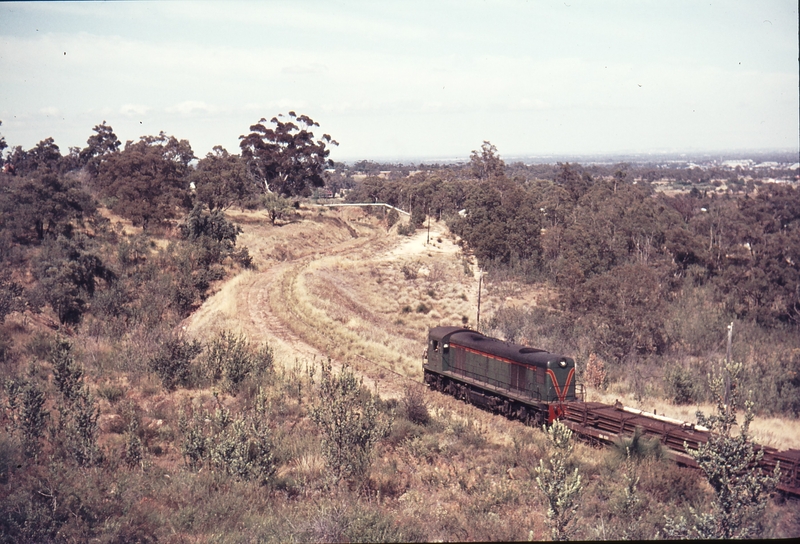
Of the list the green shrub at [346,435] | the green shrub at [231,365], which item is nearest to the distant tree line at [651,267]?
the green shrub at [231,365]

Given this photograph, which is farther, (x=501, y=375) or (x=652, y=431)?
(x=501, y=375)

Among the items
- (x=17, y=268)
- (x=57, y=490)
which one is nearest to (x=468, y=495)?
(x=57, y=490)

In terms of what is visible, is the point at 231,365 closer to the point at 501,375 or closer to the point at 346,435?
the point at 346,435

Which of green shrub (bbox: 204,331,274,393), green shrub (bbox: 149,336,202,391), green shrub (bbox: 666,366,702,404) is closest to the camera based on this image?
green shrub (bbox: 204,331,274,393)

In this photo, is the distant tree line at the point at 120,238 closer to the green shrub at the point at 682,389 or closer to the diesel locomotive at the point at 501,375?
the diesel locomotive at the point at 501,375

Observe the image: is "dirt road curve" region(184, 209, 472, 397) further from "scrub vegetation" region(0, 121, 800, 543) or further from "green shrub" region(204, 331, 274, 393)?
"green shrub" region(204, 331, 274, 393)

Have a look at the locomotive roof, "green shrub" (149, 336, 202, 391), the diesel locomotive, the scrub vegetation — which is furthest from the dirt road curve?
"green shrub" (149, 336, 202, 391)

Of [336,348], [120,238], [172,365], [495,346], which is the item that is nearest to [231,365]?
[172,365]
